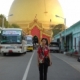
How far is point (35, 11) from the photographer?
120688 mm

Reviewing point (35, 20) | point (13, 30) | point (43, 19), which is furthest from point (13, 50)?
point (43, 19)

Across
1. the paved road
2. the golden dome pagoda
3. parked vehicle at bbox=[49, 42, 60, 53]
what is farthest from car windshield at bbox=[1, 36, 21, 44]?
the golden dome pagoda

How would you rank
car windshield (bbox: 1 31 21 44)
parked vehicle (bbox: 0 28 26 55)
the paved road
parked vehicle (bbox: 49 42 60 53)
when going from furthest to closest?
parked vehicle (bbox: 49 42 60 53), car windshield (bbox: 1 31 21 44), parked vehicle (bbox: 0 28 26 55), the paved road

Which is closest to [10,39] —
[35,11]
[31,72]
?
[31,72]

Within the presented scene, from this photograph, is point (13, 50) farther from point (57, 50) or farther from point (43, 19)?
point (43, 19)

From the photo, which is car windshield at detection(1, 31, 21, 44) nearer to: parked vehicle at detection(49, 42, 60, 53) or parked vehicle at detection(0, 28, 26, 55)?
parked vehicle at detection(0, 28, 26, 55)

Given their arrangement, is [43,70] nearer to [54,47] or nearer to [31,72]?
[31,72]

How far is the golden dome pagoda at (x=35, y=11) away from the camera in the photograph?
4642 inches

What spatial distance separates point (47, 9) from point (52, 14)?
272 centimetres

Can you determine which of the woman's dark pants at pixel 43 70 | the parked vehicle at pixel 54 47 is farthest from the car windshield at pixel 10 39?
the woman's dark pants at pixel 43 70

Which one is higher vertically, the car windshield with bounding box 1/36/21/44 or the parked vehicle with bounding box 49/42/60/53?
the car windshield with bounding box 1/36/21/44

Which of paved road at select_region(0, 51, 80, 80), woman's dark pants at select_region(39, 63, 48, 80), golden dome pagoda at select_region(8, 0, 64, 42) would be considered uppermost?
golden dome pagoda at select_region(8, 0, 64, 42)

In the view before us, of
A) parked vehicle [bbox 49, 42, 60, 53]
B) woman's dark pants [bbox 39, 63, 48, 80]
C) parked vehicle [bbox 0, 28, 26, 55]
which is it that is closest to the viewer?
woman's dark pants [bbox 39, 63, 48, 80]

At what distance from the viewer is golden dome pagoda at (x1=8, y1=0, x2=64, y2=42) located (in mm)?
117919
